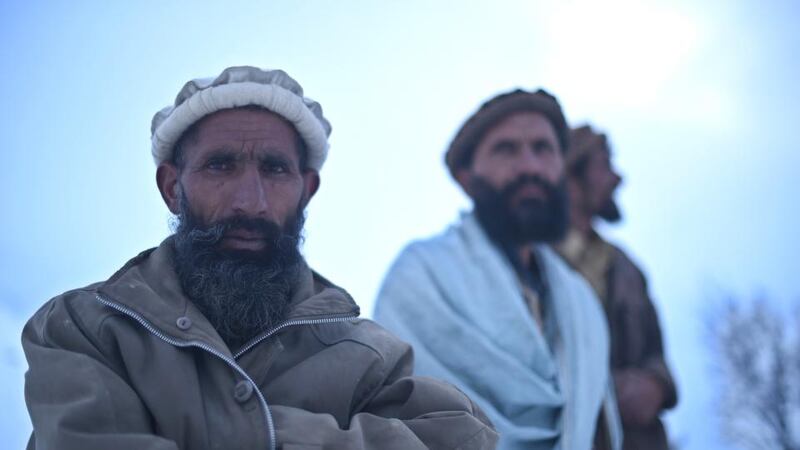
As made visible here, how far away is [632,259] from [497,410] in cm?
206

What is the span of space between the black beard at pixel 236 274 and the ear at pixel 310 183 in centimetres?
24

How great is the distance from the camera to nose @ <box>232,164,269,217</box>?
246 cm

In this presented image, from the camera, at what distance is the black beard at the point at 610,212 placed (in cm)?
601

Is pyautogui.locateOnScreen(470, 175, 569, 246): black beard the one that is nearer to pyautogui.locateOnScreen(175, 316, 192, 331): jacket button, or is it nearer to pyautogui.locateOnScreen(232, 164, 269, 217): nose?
pyautogui.locateOnScreen(232, 164, 269, 217): nose

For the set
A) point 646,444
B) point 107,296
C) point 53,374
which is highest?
point 107,296

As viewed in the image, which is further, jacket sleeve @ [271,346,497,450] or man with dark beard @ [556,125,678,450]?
man with dark beard @ [556,125,678,450]

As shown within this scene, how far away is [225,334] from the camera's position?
238cm

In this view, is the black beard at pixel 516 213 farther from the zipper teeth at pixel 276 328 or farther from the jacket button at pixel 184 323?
the jacket button at pixel 184 323

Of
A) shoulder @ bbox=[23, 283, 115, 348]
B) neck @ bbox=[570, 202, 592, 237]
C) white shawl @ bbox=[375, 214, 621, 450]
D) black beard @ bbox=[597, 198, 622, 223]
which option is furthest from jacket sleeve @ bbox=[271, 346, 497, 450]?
black beard @ bbox=[597, 198, 622, 223]

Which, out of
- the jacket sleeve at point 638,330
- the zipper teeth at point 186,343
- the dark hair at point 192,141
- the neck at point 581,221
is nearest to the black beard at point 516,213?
the jacket sleeve at point 638,330

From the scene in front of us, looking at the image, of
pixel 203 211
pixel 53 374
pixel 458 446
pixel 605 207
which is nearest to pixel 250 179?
pixel 203 211

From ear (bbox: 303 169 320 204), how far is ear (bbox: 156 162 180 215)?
0.39m

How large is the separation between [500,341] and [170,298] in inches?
77.4

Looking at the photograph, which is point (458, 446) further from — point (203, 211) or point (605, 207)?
point (605, 207)
